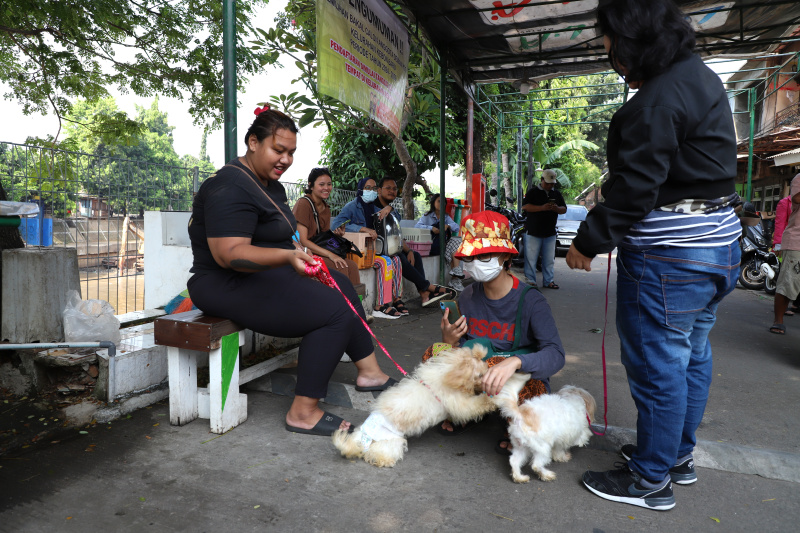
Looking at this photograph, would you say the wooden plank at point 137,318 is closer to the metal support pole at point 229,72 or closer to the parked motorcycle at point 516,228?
the metal support pole at point 229,72

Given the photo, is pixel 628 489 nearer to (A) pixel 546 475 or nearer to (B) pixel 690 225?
(A) pixel 546 475

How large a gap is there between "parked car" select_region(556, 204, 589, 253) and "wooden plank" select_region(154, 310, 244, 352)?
43.9 feet

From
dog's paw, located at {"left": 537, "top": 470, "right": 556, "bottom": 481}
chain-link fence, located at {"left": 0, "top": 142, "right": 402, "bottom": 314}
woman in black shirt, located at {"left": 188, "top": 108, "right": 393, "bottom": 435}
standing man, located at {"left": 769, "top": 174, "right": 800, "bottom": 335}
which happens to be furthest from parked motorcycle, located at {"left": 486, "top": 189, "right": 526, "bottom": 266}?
dog's paw, located at {"left": 537, "top": 470, "right": 556, "bottom": 481}

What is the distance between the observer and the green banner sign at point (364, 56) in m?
4.48

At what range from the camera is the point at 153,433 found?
300 cm

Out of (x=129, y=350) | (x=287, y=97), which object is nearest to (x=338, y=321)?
(x=129, y=350)

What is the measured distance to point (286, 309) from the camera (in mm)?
2971

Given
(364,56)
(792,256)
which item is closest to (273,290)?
(364,56)

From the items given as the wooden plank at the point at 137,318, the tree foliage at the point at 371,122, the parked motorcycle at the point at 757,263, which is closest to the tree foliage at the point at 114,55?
the tree foliage at the point at 371,122

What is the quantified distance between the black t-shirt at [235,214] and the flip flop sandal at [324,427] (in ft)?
3.44

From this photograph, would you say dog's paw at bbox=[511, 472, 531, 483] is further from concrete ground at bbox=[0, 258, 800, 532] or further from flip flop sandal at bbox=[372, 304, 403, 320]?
flip flop sandal at bbox=[372, 304, 403, 320]

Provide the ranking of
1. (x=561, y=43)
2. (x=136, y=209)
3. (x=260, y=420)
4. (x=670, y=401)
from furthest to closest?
1. (x=561, y=43)
2. (x=136, y=209)
3. (x=260, y=420)
4. (x=670, y=401)

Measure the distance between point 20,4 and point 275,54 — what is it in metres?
3.09

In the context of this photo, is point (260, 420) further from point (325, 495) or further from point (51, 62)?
point (51, 62)
